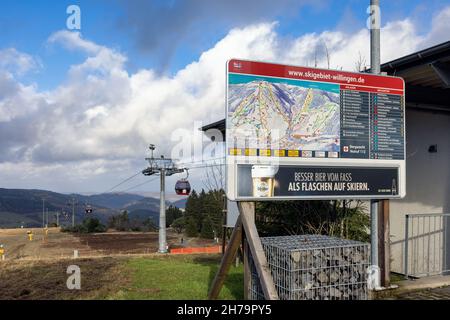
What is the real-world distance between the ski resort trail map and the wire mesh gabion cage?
1299mm

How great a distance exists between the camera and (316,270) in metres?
4.88

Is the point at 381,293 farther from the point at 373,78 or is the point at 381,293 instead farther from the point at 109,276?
the point at 109,276

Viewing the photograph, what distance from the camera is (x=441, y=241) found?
873 centimetres

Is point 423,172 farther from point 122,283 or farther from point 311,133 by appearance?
point 122,283

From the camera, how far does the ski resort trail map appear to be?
5.04m

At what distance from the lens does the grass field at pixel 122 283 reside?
22.0ft

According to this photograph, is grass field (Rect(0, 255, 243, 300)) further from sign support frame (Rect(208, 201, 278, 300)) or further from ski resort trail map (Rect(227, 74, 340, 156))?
ski resort trail map (Rect(227, 74, 340, 156))

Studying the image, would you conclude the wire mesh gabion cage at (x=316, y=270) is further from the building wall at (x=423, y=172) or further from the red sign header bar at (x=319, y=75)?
the building wall at (x=423, y=172)

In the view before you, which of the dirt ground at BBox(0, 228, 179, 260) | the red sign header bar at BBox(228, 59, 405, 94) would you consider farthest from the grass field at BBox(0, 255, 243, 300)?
the dirt ground at BBox(0, 228, 179, 260)

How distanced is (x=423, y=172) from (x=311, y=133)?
5.09m

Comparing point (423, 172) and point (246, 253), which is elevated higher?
point (423, 172)

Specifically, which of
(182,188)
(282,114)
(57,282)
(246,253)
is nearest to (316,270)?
(246,253)

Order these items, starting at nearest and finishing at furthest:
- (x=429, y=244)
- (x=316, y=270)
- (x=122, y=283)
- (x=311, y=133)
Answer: (x=316, y=270), (x=311, y=133), (x=122, y=283), (x=429, y=244)
